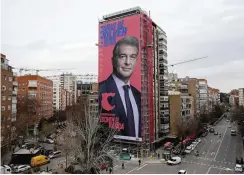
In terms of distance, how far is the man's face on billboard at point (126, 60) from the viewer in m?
37.4

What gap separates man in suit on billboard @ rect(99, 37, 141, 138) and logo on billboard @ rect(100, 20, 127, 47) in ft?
3.75

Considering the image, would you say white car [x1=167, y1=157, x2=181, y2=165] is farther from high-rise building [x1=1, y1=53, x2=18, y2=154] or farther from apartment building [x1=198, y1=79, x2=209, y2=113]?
apartment building [x1=198, y1=79, x2=209, y2=113]

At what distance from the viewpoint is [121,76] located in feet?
126

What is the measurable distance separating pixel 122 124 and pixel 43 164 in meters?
12.8

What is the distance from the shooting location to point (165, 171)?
2628 cm

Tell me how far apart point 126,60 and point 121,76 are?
8.43 ft

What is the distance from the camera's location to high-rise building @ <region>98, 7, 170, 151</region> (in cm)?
3619

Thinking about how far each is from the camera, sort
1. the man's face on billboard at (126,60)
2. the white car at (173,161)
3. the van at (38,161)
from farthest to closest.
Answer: the man's face on billboard at (126,60), the white car at (173,161), the van at (38,161)

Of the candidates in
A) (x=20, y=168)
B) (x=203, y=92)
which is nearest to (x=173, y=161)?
(x=20, y=168)

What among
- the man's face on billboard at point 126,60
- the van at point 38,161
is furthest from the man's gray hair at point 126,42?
the van at point 38,161

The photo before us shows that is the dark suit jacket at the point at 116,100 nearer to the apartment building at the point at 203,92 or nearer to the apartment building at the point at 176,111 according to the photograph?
the apartment building at the point at 176,111

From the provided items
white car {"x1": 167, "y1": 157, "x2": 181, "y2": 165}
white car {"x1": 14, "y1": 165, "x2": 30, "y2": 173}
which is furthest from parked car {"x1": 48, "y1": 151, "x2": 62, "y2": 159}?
white car {"x1": 167, "y1": 157, "x2": 181, "y2": 165}

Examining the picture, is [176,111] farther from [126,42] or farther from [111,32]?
[111,32]

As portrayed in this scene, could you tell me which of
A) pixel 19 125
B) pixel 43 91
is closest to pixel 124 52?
pixel 19 125
